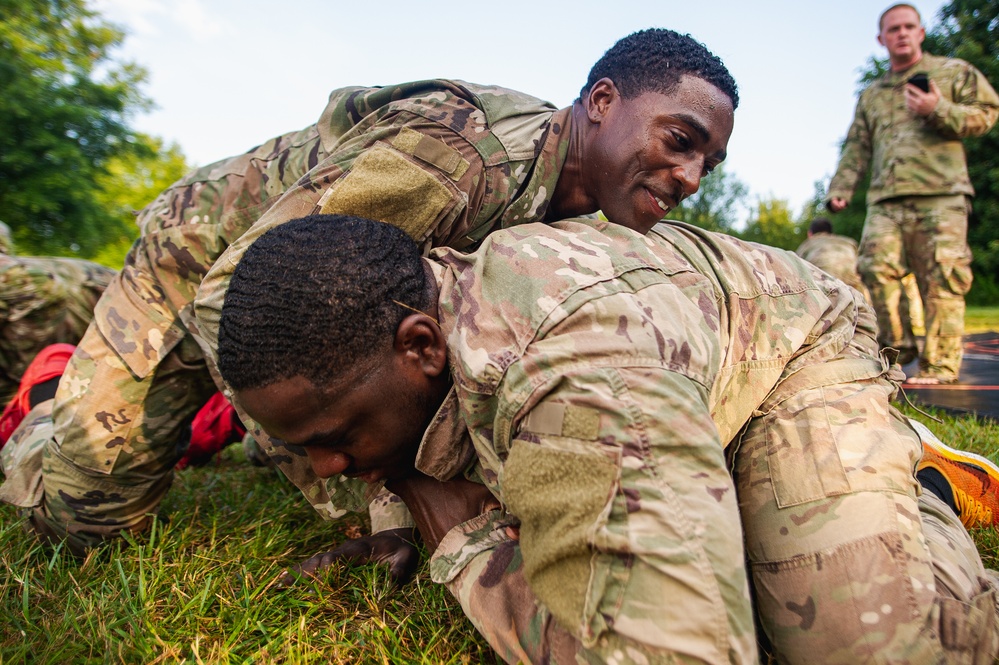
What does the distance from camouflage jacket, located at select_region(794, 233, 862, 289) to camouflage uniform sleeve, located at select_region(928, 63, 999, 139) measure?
3.13 m

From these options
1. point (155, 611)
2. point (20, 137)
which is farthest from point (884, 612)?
point (20, 137)

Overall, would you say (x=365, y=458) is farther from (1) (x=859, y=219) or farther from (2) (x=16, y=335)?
(1) (x=859, y=219)

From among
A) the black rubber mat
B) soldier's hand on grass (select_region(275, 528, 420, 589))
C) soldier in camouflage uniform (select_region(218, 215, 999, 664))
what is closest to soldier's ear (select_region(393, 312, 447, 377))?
soldier in camouflage uniform (select_region(218, 215, 999, 664))

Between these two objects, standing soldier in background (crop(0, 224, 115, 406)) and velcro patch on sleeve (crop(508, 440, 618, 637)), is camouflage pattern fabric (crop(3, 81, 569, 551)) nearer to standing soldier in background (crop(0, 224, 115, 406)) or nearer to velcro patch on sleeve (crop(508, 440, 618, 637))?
velcro patch on sleeve (crop(508, 440, 618, 637))

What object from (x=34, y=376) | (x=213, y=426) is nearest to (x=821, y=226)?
(x=213, y=426)

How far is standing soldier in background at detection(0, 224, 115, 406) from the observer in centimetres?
398

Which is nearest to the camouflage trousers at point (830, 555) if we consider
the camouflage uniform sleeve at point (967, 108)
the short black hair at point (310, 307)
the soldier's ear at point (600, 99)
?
the short black hair at point (310, 307)

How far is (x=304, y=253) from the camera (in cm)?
156

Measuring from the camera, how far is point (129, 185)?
84.0 feet

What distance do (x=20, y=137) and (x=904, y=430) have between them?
17036mm

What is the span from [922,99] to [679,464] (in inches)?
211

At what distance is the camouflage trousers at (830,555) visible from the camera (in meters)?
1.51

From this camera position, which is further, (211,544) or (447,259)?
(211,544)

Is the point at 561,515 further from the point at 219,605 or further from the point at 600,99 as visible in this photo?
the point at 600,99
